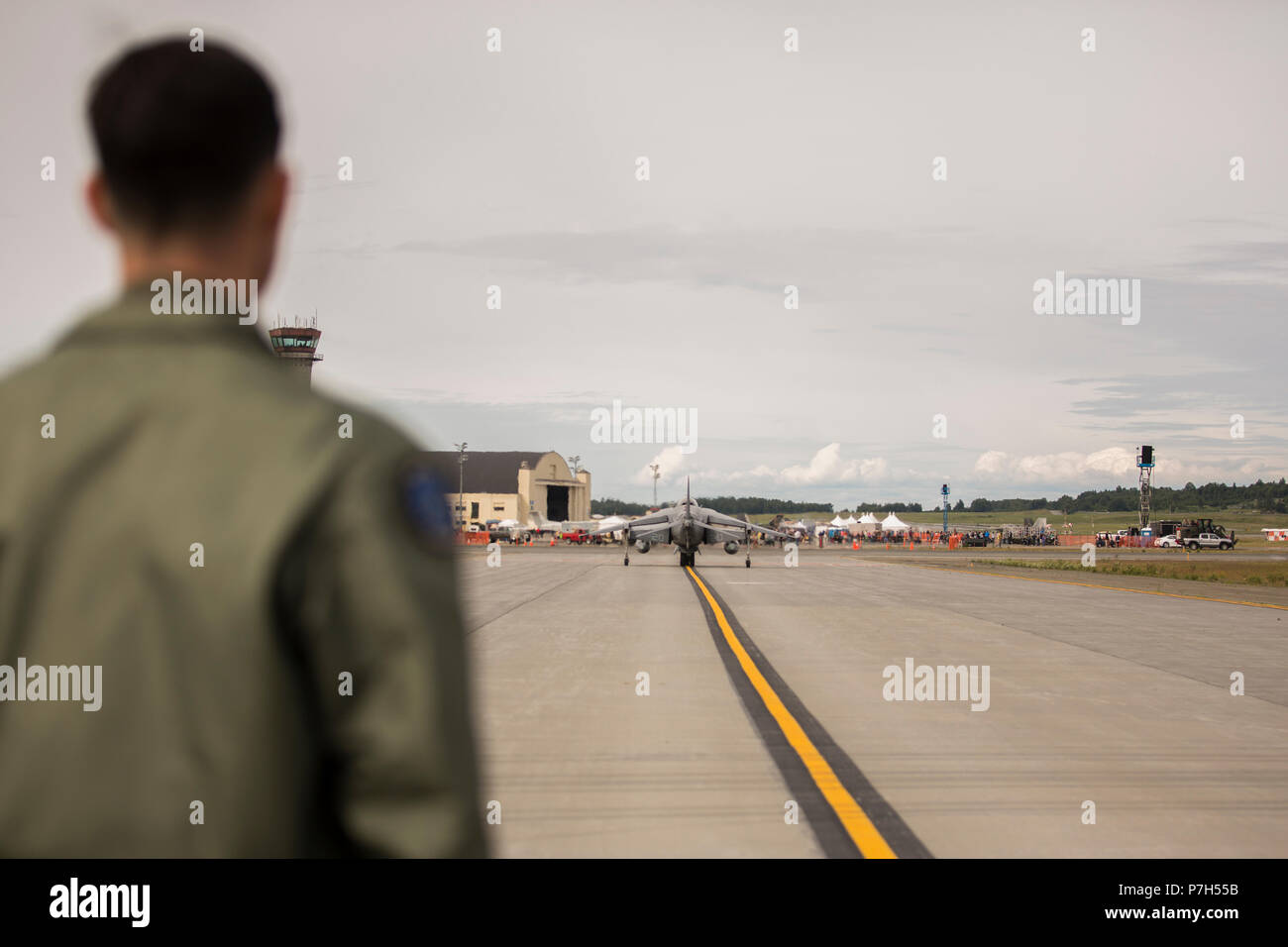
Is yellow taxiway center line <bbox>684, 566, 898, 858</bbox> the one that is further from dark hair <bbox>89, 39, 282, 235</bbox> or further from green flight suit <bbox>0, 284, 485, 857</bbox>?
dark hair <bbox>89, 39, 282, 235</bbox>

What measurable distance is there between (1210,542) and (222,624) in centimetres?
9170

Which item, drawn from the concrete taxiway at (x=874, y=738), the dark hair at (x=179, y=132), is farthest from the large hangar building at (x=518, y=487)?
the dark hair at (x=179, y=132)

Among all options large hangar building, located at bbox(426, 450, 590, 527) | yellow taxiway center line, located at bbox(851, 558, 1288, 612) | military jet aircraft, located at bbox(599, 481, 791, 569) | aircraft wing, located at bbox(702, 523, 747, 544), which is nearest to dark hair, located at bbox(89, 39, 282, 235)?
yellow taxiway center line, located at bbox(851, 558, 1288, 612)

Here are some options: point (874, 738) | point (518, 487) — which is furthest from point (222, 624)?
point (518, 487)

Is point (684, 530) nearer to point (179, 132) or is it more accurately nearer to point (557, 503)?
point (179, 132)

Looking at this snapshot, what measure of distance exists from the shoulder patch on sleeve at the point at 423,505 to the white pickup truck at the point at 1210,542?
90.6 meters

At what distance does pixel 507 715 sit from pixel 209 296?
905cm

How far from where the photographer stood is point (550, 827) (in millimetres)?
6305

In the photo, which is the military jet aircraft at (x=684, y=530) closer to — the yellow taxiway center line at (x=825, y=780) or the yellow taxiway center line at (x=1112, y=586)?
the yellow taxiway center line at (x=1112, y=586)

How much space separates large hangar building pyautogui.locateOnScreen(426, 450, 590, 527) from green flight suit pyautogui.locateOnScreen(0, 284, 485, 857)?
10378 cm

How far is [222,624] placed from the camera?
133 cm
